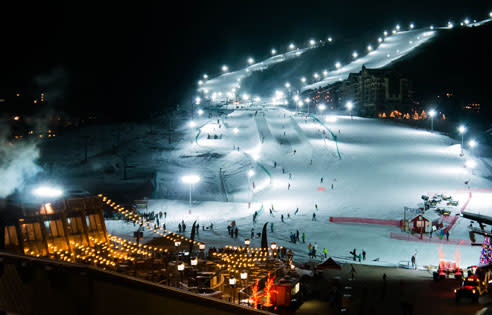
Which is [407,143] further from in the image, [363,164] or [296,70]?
[296,70]

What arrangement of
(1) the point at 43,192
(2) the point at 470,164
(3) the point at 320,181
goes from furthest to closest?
(2) the point at 470,164, (3) the point at 320,181, (1) the point at 43,192

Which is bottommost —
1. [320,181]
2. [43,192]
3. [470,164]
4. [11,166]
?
[320,181]

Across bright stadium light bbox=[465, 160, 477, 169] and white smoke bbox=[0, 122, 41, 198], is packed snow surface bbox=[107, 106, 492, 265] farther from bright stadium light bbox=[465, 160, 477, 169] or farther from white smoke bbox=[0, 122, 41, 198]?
white smoke bbox=[0, 122, 41, 198]

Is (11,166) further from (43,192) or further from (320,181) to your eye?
(320,181)

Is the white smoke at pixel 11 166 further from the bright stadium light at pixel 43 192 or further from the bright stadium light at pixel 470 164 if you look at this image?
the bright stadium light at pixel 470 164

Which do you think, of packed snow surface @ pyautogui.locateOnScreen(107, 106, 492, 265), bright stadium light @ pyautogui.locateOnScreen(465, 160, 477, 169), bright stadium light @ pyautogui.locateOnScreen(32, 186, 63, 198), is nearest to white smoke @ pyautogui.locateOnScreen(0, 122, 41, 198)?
bright stadium light @ pyautogui.locateOnScreen(32, 186, 63, 198)

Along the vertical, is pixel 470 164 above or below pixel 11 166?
below

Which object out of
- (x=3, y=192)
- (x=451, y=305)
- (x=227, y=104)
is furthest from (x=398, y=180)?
(x=227, y=104)

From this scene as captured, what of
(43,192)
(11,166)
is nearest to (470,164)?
(43,192)

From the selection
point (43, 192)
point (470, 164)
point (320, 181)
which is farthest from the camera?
point (470, 164)

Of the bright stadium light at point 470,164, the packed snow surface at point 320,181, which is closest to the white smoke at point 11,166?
the packed snow surface at point 320,181

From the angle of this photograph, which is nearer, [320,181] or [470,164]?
[320,181]
